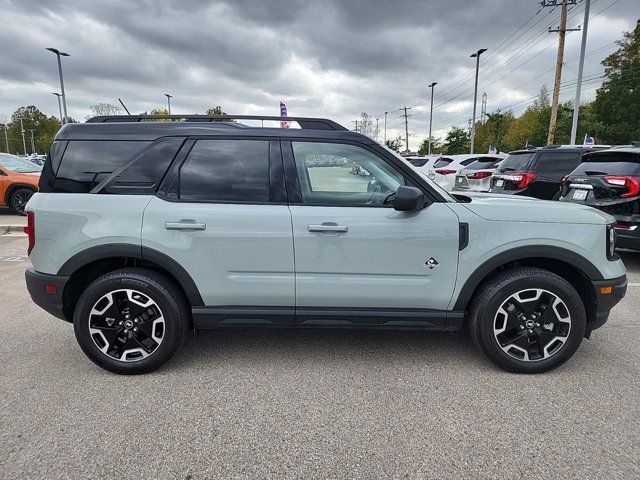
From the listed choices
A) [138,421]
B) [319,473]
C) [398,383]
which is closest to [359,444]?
[319,473]

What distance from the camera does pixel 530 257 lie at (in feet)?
9.78

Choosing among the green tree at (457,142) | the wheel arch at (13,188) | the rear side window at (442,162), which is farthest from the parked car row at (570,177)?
the green tree at (457,142)

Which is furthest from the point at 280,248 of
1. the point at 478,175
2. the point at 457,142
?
the point at 457,142

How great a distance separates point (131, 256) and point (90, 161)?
0.77 metres

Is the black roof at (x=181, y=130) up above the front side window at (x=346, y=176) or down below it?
above

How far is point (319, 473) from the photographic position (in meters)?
2.11

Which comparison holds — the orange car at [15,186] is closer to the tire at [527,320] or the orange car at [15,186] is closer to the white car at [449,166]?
the white car at [449,166]

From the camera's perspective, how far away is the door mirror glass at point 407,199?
2.77m

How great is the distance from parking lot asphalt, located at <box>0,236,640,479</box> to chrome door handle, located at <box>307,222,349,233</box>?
1.09 meters

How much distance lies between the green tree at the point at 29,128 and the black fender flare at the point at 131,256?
108350 millimetres

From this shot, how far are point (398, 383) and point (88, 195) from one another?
8.50ft

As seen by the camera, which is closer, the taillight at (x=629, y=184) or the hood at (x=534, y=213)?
the hood at (x=534, y=213)

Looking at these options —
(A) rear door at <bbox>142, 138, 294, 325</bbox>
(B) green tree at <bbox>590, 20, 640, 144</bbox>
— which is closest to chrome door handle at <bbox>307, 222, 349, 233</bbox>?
(A) rear door at <bbox>142, 138, 294, 325</bbox>

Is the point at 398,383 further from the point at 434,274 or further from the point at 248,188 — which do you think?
the point at 248,188
